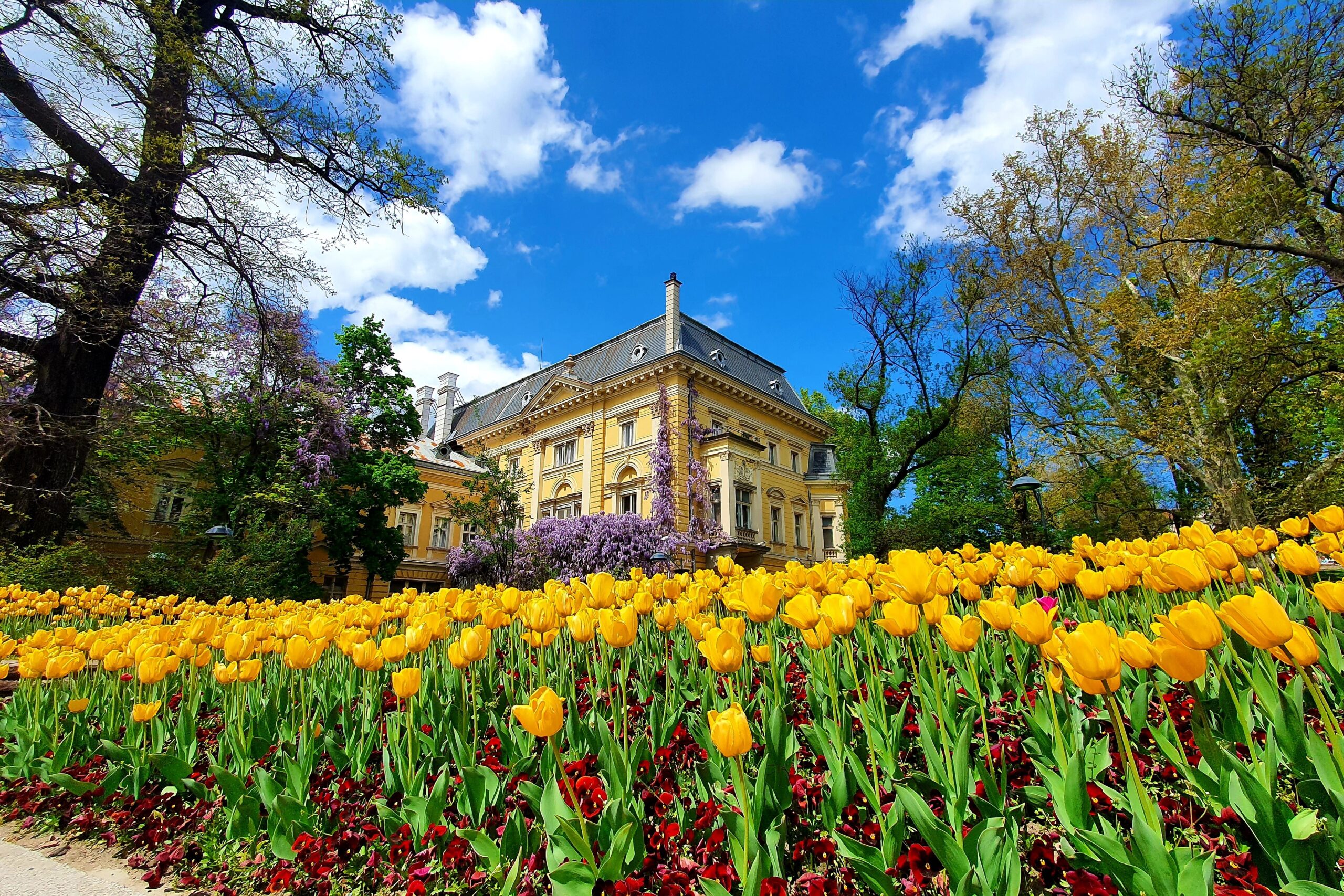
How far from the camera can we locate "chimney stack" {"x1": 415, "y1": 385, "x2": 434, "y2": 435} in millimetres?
41625

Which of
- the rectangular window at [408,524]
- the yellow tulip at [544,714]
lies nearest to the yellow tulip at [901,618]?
the yellow tulip at [544,714]

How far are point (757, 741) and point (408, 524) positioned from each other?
30705 mm

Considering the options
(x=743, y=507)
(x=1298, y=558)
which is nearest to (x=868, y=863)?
(x=1298, y=558)

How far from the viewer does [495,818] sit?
234 centimetres

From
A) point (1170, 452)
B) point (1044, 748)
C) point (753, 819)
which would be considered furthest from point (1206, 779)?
point (1170, 452)

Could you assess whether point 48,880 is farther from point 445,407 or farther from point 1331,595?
point 445,407

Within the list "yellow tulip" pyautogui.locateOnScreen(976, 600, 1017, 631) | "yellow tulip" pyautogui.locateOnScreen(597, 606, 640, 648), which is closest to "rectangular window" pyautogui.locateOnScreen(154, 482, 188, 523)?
"yellow tulip" pyautogui.locateOnScreen(597, 606, 640, 648)

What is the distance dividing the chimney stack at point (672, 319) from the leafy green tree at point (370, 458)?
11.0 meters

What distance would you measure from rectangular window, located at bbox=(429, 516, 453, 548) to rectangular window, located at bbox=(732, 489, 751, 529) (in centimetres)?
1427

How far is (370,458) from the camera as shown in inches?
843

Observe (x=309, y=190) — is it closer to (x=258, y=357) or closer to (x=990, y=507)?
(x=258, y=357)

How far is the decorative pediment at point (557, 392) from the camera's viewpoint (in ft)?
96.4

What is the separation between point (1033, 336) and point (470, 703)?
20.6 metres

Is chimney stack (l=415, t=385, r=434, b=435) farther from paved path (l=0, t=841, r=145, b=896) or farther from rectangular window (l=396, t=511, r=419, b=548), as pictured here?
paved path (l=0, t=841, r=145, b=896)
